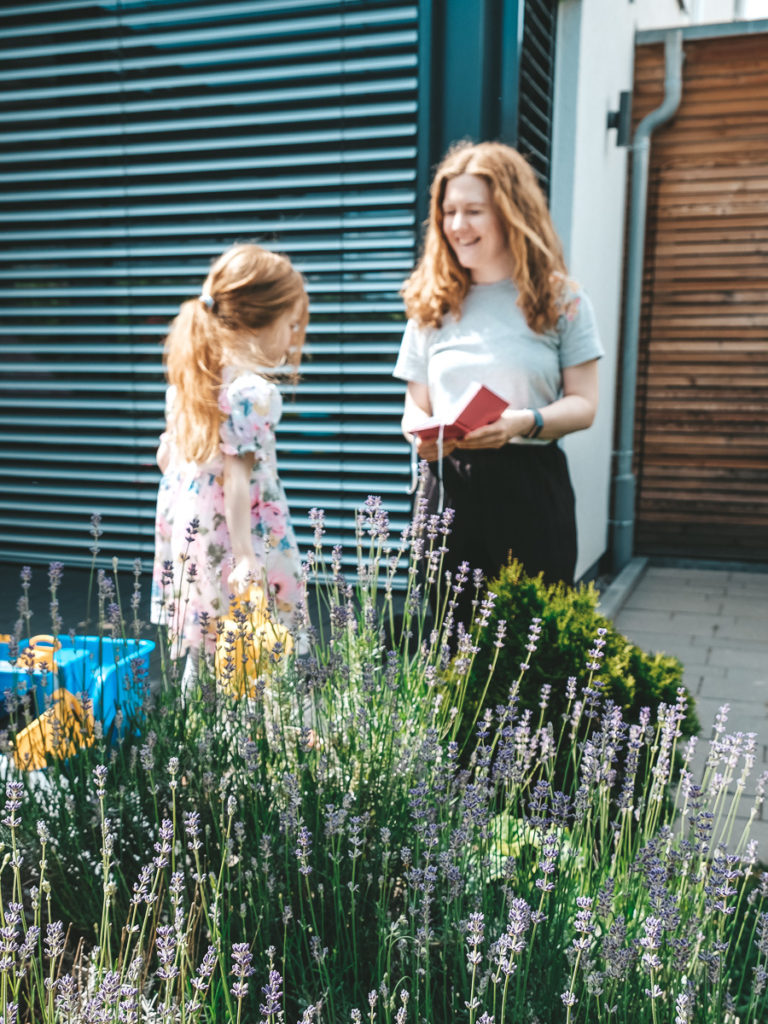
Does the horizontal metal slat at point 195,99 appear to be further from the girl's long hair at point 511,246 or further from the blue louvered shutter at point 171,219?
the girl's long hair at point 511,246

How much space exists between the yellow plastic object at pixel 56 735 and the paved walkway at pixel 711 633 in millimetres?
2216

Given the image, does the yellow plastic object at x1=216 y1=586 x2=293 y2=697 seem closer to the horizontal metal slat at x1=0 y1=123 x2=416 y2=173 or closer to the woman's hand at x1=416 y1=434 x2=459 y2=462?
the woman's hand at x1=416 y1=434 x2=459 y2=462

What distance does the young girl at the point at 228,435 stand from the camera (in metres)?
3.03

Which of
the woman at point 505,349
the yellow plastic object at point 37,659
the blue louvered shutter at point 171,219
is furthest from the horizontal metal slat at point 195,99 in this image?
the yellow plastic object at point 37,659

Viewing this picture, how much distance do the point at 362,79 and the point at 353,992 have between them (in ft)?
13.8

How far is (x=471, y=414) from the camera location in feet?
9.23

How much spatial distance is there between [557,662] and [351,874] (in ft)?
3.45

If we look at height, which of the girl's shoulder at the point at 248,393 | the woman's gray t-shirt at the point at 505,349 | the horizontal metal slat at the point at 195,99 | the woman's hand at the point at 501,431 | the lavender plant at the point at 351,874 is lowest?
the lavender plant at the point at 351,874

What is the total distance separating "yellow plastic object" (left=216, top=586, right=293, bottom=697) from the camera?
6.57ft

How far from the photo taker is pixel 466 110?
4371 mm

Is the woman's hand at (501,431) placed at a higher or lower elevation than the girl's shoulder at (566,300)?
lower

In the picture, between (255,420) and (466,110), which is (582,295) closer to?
(255,420)

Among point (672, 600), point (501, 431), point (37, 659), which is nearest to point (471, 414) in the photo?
point (501, 431)

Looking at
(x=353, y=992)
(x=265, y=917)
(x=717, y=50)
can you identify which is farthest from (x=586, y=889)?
(x=717, y=50)
